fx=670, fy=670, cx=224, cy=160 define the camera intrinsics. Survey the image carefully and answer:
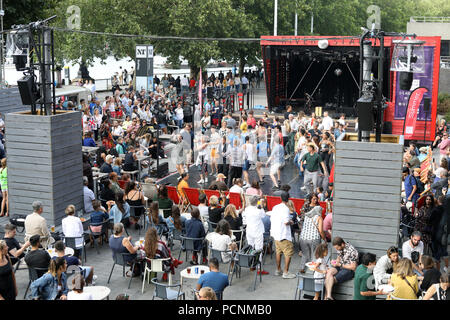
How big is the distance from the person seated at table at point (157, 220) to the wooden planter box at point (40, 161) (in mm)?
1850

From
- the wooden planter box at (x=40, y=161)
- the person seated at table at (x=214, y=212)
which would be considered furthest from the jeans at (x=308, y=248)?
the wooden planter box at (x=40, y=161)

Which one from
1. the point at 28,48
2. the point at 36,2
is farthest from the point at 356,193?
the point at 36,2

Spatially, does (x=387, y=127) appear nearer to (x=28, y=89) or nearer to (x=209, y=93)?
(x=209, y=93)

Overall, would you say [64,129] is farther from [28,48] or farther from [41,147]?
[28,48]

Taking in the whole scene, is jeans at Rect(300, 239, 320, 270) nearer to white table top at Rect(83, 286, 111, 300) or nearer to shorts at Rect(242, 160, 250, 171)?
white table top at Rect(83, 286, 111, 300)

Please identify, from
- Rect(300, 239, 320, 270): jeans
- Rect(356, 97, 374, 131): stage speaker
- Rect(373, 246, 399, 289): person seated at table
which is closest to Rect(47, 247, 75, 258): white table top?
Rect(300, 239, 320, 270): jeans

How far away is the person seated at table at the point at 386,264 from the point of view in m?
9.55

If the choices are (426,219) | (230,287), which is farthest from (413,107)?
(230,287)

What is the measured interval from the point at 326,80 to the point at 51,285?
24.4 m

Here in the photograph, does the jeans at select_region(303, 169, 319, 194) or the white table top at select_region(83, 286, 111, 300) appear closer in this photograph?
the white table top at select_region(83, 286, 111, 300)

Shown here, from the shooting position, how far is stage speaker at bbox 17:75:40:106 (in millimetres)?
12719

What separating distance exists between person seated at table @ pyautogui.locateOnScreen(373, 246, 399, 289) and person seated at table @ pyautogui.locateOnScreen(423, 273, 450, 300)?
2.71 ft

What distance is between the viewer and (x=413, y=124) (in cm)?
2269

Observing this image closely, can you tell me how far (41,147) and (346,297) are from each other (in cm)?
638
